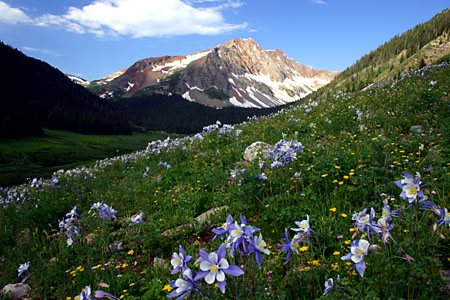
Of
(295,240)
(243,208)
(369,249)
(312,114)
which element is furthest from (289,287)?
(312,114)

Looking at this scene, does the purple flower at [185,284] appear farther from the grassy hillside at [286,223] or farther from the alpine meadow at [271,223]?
the grassy hillside at [286,223]

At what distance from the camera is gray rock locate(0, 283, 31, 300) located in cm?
433

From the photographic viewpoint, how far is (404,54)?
277ft

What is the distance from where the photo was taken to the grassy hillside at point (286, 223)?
7.20ft

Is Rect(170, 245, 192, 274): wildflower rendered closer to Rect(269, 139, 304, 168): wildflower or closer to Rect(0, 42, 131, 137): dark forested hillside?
Rect(269, 139, 304, 168): wildflower

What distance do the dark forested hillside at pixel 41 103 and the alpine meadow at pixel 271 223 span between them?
379 ft

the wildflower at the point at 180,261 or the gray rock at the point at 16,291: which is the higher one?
the wildflower at the point at 180,261

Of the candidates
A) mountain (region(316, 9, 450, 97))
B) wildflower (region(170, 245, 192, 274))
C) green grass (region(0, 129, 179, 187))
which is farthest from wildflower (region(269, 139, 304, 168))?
mountain (region(316, 9, 450, 97))

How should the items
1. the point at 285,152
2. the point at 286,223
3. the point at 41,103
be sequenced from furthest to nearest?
the point at 41,103 → the point at 285,152 → the point at 286,223

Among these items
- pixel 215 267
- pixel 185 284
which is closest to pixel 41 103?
pixel 185 284

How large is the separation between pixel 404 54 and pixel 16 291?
4298 inches

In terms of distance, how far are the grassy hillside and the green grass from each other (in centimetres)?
6109

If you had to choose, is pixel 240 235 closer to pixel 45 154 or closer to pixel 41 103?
pixel 45 154

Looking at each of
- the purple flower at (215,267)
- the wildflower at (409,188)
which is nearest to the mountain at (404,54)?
the wildflower at (409,188)
